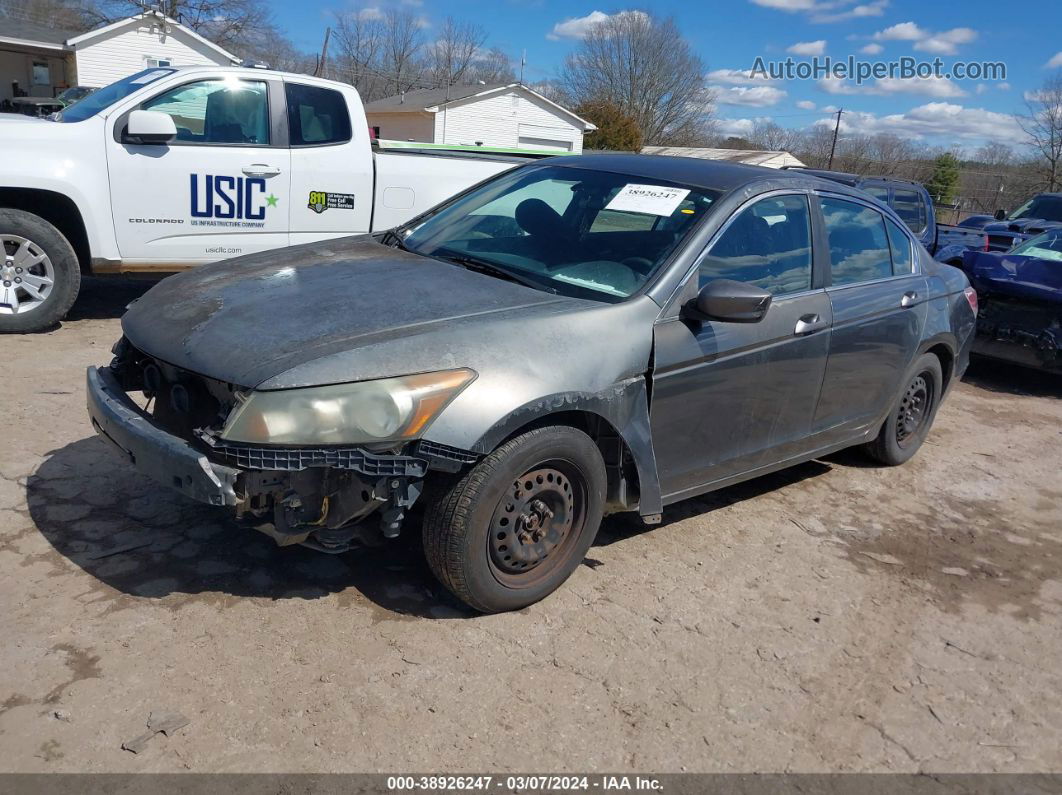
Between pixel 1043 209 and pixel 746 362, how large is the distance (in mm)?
15945

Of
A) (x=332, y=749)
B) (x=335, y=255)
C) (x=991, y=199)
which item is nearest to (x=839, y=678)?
(x=332, y=749)

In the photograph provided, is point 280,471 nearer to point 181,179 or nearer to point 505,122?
point 181,179

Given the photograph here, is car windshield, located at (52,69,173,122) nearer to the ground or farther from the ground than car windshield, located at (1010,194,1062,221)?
farther from the ground

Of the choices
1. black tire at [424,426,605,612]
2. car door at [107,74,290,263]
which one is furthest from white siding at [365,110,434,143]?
black tire at [424,426,605,612]

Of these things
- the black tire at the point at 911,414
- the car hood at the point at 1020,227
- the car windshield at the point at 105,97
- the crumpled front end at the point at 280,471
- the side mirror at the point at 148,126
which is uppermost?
the car windshield at the point at 105,97

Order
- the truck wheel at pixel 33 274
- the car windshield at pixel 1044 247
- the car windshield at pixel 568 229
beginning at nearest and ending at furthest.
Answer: the car windshield at pixel 568 229 < the truck wheel at pixel 33 274 < the car windshield at pixel 1044 247

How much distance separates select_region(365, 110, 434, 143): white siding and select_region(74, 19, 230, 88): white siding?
6727 millimetres

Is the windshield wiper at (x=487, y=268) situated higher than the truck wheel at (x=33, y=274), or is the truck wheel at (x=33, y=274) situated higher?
the windshield wiper at (x=487, y=268)

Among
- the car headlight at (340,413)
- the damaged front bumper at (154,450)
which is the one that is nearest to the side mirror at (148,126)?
the damaged front bumper at (154,450)

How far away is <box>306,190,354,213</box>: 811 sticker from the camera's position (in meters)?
7.31

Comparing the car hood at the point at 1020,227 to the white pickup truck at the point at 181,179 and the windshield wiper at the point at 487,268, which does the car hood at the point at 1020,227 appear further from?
the windshield wiper at the point at 487,268

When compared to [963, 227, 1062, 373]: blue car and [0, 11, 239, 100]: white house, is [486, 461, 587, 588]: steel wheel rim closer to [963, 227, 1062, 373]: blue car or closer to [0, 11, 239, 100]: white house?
[963, 227, 1062, 373]: blue car

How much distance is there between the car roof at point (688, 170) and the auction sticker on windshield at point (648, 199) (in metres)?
0.09

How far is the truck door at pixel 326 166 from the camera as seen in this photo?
7.23 m
